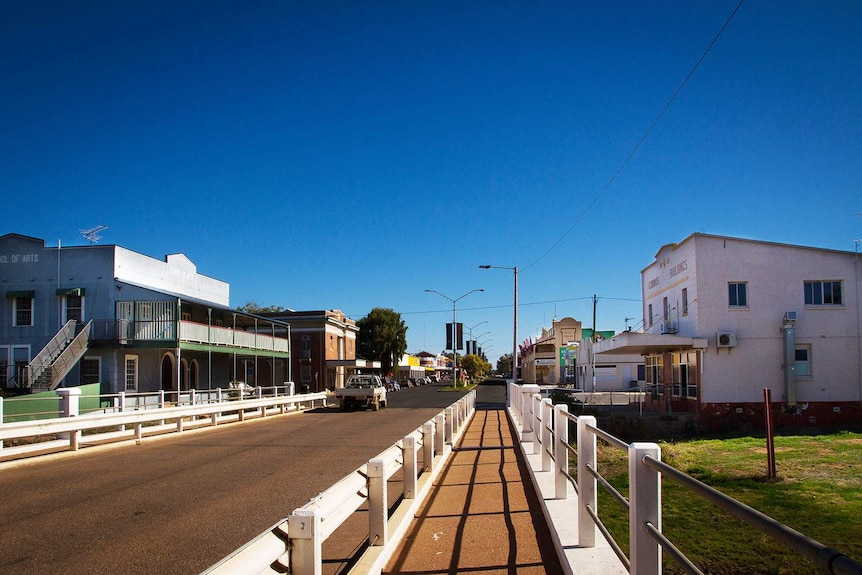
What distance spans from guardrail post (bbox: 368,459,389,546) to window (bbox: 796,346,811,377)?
108 ft

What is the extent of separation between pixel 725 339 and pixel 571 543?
2995cm

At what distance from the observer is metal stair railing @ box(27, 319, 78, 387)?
30391mm

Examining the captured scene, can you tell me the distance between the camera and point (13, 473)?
1354 cm

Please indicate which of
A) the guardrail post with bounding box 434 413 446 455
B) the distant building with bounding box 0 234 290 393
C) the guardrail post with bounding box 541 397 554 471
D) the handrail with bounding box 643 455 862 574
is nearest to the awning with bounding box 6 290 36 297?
the distant building with bounding box 0 234 290 393

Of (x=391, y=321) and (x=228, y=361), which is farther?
(x=391, y=321)

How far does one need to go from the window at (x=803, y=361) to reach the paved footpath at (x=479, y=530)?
26036 mm

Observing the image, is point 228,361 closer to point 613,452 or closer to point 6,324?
point 6,324

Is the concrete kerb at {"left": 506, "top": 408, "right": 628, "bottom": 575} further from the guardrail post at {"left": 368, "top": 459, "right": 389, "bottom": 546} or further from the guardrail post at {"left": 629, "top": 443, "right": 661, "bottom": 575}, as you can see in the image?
the guardrail post at {"left": 368, "top": 459, "right": 389, "bottom": 546}

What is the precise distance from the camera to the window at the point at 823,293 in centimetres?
3441

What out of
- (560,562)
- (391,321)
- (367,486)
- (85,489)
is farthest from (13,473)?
(391,321)

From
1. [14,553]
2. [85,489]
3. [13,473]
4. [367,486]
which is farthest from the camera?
[13,473]

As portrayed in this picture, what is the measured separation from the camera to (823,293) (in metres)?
34.4

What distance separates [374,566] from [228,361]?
4060 centimetres

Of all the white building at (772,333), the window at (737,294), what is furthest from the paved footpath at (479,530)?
the window at (737,294)
